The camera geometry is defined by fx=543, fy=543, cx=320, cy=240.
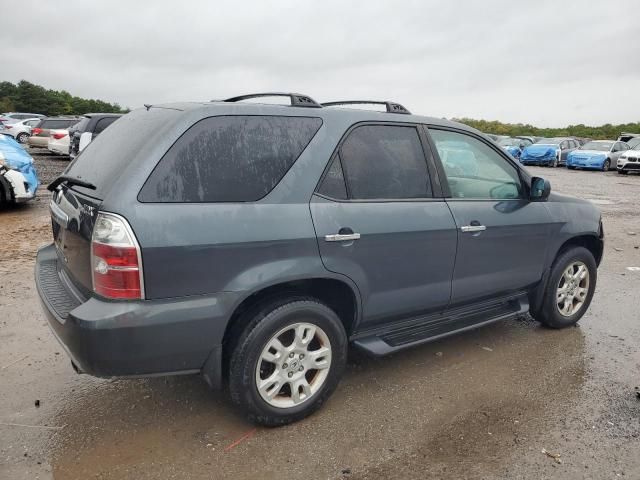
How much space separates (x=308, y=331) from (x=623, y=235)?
25.6 ft

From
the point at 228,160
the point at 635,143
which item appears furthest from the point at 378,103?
the point at 635,143

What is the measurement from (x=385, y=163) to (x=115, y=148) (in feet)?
5.25

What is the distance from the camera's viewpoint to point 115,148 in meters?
3.03

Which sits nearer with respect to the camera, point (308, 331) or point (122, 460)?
point (122, 460)

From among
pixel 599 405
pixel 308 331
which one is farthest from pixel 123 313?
pixel 599 405

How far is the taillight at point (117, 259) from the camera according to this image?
8.21 feet

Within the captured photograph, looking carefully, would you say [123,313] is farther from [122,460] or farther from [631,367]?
[631,367]

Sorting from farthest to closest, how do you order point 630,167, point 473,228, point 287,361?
point 630,167 → point 473,228 → point 287,361

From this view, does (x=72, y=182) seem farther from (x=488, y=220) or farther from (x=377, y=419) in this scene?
(x=488, y=220)

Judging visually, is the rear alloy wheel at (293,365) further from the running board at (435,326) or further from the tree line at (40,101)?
the tree line at (40,101)

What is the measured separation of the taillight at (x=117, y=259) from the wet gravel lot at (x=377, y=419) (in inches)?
35.9

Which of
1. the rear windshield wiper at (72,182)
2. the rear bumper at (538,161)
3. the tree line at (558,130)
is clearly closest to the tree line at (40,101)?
the tree line at (558,130)

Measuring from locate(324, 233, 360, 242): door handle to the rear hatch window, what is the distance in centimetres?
105

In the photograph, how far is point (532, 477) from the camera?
2.68 metres
